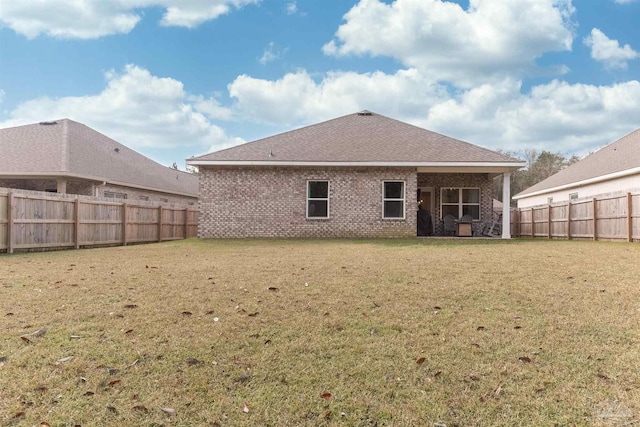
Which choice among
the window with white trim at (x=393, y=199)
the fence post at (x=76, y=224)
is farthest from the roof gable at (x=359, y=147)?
the fence post at (x=76, y=224)

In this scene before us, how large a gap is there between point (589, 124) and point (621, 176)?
1147 cm

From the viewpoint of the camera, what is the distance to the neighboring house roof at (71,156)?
17.9m

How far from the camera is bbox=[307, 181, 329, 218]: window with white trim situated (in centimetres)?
1681

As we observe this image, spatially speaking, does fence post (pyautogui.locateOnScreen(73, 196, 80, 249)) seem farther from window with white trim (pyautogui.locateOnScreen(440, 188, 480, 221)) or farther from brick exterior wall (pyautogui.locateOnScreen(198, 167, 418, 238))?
window with white trim (pyautogui.locateOnScreen(440, 188, 480, 221))

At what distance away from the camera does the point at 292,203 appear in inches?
659

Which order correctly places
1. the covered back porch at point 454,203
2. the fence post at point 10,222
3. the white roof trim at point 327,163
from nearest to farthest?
the fence post at point 10,222 < the white roof trim at point 327,163 < the covered back porch at point 454,203

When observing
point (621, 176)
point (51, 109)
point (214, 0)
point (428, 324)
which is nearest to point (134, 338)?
A: point (428, 324)

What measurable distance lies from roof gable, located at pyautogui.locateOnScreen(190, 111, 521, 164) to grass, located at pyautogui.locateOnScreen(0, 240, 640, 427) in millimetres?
10101

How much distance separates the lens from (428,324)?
4.59 meters

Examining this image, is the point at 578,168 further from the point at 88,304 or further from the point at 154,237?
the point at 88,304

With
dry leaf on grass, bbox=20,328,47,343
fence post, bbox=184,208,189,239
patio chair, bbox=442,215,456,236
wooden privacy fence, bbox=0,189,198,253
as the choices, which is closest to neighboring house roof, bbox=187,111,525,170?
patio chair, bbox=442,215,456,236

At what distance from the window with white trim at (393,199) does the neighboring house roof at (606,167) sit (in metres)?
8.49

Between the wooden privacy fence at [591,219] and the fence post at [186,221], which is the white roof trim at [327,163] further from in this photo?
the fence post at [186,221]

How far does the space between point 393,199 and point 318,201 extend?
294cm
